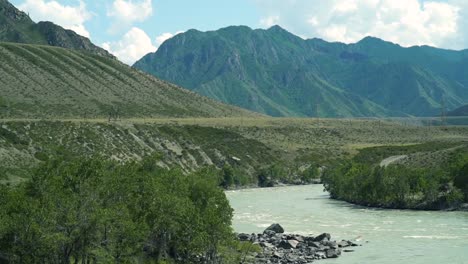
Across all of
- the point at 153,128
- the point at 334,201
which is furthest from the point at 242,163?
the point at 334,201

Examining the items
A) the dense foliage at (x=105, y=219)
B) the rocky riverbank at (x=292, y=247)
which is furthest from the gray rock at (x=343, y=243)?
the dense foliage at (x=105, y=219)

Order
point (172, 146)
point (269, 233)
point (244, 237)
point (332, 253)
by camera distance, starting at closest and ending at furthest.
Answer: point (332, 253), point (244, 237), point (269, 233), point (172, 146)

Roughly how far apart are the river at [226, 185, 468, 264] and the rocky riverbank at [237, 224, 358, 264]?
1.76 meters

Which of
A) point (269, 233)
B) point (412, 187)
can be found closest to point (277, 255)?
point (269, 233)

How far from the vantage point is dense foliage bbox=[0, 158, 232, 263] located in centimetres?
3797

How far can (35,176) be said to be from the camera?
46.4 meters

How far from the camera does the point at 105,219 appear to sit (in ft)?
129

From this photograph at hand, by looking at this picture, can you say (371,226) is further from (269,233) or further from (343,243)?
(269,233)

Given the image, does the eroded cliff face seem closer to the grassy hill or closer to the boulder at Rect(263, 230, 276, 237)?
the grassy hill

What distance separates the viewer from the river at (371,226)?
5694 cm

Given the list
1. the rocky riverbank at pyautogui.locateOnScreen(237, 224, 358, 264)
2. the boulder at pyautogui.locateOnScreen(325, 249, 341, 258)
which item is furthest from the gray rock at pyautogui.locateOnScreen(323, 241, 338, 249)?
the boulder at pyautogui.locateOnScreen(325, 249, 341, 258)

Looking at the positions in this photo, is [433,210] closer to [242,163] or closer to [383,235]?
[383,235]

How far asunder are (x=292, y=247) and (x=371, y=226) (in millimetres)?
19800

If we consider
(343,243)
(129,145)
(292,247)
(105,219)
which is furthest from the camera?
(129,145)
